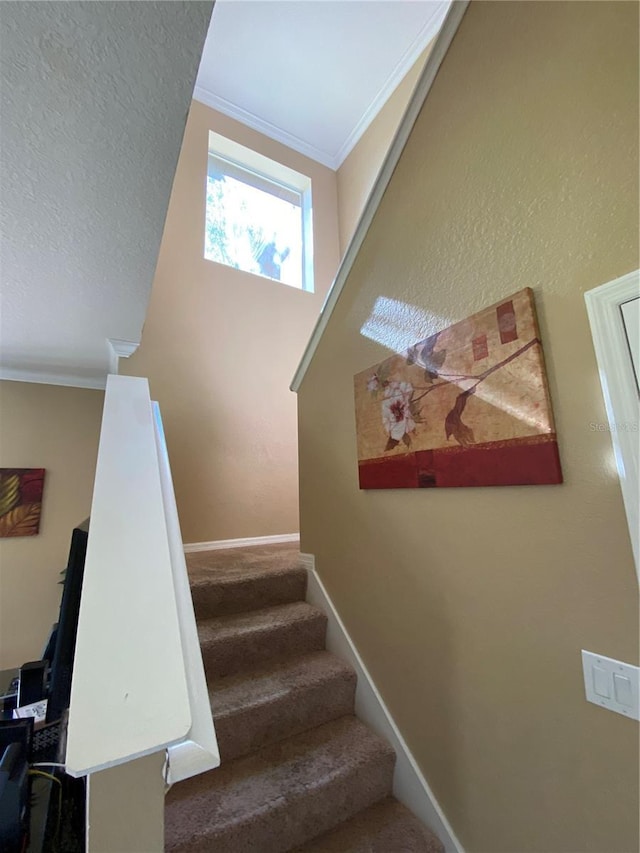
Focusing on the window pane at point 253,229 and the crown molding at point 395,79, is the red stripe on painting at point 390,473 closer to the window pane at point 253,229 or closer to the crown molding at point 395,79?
the window pane at point 253,229

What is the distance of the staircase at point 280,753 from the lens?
1215 millimetres

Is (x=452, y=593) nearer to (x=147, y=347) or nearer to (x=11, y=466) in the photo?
(x=147, y=347)

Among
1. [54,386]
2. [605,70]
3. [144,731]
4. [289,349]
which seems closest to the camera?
[144,731]

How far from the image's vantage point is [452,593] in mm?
1288

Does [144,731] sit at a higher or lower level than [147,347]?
lower

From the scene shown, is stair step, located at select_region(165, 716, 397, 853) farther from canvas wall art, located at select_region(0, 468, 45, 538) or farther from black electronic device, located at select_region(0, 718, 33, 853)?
canvas wall art, located at select_region(0, 468, 45, 538)

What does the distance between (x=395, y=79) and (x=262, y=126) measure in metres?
1.44

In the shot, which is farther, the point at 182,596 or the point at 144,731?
the point at 182,596

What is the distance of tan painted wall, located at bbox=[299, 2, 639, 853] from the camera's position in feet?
3.03

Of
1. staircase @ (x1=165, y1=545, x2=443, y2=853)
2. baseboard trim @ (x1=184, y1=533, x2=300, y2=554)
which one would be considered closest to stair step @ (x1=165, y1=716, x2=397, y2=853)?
staircase @ (x1=165, y1=545, x2=443, y2=853)

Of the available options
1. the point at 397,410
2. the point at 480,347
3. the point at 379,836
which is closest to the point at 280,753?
the point at 379,836

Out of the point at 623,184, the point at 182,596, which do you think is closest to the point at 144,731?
the point at 182,596

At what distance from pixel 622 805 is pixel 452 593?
577mm

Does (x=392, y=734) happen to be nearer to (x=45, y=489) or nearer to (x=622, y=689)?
(x=622, y=689)
